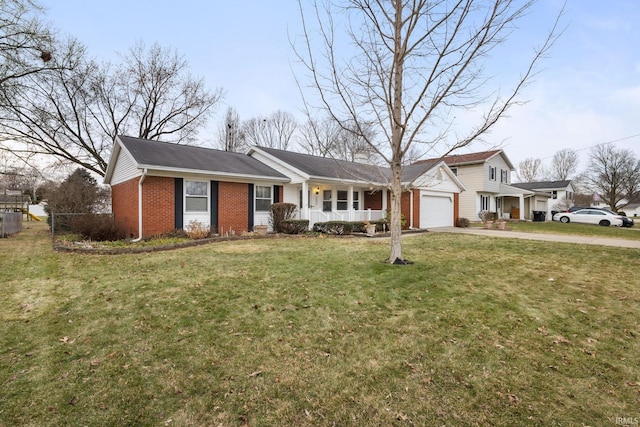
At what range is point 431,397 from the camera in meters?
2.59

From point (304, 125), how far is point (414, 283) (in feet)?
103

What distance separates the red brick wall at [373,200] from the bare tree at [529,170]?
5079cm

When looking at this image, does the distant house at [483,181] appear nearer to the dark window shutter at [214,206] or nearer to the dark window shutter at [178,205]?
the dark window shutter at [214,206]

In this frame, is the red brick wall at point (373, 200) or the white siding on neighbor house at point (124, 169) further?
the red brick wall at point (373, 200)

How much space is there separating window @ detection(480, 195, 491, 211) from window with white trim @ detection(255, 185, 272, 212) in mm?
20790

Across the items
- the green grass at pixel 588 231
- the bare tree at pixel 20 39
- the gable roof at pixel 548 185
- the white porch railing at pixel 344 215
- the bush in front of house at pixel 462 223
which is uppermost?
the bare tree at pixel 20 39

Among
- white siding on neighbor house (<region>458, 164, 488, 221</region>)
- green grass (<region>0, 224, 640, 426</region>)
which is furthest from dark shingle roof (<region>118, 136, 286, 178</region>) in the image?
white siding on neighbor house (<region>458, 164, 488, 221</region>)

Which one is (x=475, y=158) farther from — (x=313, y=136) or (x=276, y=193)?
(x=276, y=193)

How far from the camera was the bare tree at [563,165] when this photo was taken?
5306 cm

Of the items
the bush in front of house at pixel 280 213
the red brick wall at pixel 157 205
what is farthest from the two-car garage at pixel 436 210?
the red brick wall at pixel 157 205

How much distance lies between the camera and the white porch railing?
1449 cm

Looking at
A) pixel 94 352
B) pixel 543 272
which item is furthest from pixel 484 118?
pixel 94 352

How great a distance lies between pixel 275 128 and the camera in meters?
35.3

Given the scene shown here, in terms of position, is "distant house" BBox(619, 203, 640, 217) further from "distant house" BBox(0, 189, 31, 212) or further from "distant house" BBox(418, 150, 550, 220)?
"distant house" BBox(0, 189, 31, 212)
